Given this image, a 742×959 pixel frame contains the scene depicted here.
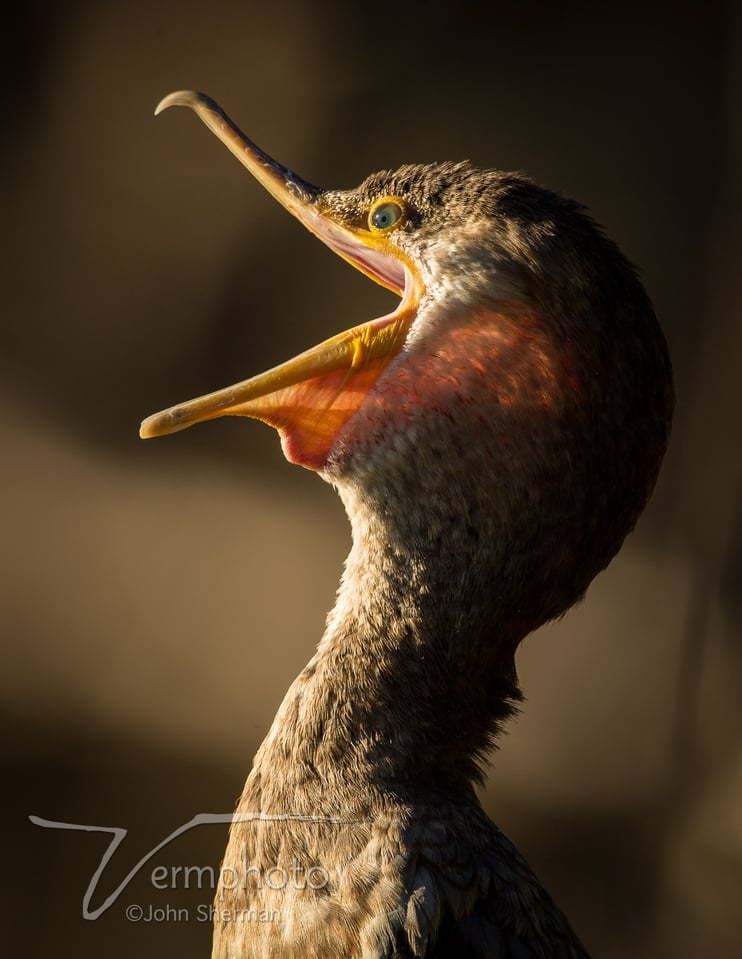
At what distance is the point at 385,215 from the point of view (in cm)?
108

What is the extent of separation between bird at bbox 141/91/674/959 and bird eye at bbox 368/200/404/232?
0.01 meters

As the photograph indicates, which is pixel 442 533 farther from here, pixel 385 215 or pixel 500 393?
pixel 385 215

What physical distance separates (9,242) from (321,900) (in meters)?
1.44

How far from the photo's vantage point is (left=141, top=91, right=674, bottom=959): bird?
3.09ft

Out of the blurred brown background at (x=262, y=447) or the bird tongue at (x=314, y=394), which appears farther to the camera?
the blurred brown background at (x=262, y=447)

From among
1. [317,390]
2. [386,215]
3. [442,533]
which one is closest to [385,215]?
[386,215]

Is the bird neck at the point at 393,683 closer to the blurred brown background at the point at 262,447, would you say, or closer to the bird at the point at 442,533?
the bird at the point at 442,533

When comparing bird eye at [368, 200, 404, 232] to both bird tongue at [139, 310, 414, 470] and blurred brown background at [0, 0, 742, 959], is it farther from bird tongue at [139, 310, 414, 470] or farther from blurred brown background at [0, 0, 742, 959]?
blurred brown background at [0, 0, 742, 959]

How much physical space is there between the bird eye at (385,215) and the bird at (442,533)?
0.01m

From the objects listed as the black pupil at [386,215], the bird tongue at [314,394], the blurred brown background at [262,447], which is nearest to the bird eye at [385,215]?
the black pupil at [386,215]

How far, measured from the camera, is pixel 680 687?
1929 millimetres

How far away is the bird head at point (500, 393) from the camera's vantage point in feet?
3.11

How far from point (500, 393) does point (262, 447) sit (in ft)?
3.44

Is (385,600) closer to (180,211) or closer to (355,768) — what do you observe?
(355,768)
